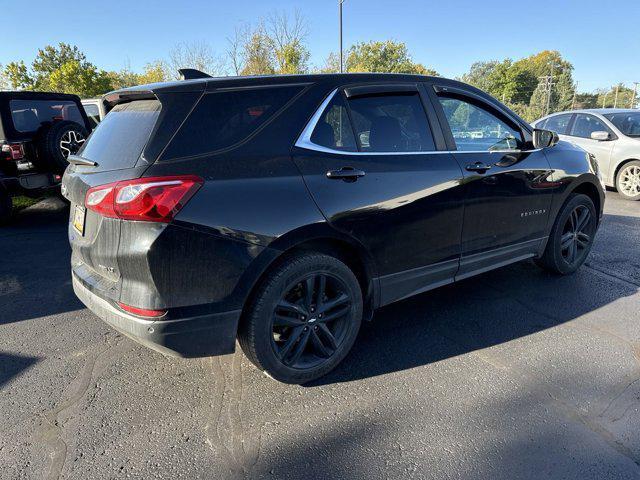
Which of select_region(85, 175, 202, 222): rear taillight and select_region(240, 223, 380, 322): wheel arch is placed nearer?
select_region(85, 175, 202, 222): rear taillight

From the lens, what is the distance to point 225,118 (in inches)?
90.7

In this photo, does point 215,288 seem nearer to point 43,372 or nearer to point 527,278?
point 43,372

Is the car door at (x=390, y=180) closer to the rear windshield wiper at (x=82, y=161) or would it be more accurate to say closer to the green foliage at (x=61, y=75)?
the rear windshield wiper at (x=82, y=161)

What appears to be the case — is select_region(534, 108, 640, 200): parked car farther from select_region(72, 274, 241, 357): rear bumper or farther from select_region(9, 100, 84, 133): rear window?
select_region(9, 100, 84, 133): rear window

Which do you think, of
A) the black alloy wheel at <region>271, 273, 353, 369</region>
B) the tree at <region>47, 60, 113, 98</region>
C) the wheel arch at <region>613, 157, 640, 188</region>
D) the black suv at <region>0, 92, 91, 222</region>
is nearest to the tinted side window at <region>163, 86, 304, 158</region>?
the black alloy wheel at <region>271, 273, 353, 369</region>

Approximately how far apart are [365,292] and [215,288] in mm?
1064

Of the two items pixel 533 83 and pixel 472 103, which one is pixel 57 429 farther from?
pixel 533 83

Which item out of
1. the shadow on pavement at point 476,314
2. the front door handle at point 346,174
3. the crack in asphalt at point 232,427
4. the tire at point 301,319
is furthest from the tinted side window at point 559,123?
the crack in asphalt at point 232,427

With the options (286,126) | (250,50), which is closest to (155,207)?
(286,126)

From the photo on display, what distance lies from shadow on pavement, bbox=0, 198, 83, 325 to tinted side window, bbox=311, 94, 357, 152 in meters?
2.72

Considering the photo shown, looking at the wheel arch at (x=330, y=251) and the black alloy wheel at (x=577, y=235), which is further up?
the wheel arch at (x=330, y=251)

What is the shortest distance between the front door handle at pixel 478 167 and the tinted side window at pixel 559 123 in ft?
23.0

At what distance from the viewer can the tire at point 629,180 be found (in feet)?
26.1

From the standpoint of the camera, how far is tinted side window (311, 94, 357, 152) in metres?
2.56
